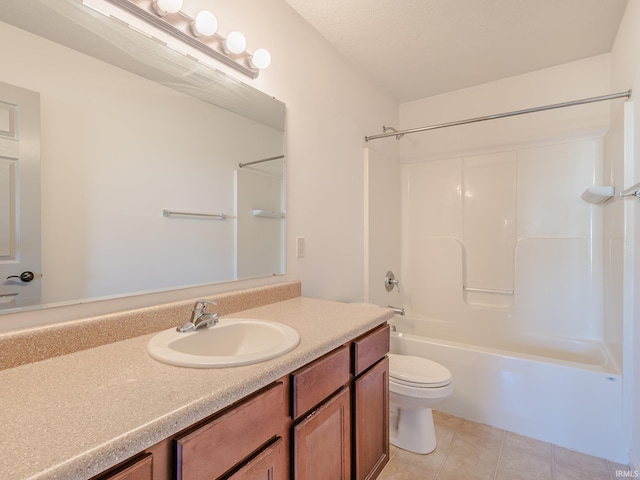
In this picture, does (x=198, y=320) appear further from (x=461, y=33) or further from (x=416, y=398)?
(x=461, y=33)

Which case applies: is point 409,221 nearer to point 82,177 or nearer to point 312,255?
point 312,255

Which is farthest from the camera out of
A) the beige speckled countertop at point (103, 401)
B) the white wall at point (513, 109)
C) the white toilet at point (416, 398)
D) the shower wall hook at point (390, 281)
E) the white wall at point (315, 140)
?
the shower wall hook at point (390, 281)

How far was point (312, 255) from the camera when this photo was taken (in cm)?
186

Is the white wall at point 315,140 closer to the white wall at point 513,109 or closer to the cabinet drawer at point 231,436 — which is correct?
the cabinet drawer at point 231,436

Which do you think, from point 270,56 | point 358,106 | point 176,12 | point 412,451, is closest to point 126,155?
point 176,12

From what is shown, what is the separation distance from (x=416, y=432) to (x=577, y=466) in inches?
31.8

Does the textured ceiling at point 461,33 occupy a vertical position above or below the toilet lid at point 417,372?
above

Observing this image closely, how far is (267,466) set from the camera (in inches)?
31.2

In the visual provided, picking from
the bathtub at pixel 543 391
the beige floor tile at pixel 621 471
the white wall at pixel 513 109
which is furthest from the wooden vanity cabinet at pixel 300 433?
the white wall at pixel 513 109

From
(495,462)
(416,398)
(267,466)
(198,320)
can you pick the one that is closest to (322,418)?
(267,466)

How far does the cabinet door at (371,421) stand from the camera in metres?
1.19

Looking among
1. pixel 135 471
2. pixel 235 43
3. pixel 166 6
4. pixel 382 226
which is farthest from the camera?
pixel 382 226

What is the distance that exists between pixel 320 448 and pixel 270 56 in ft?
5.50

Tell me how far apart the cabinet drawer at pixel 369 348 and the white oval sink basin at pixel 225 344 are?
0.29 metres
